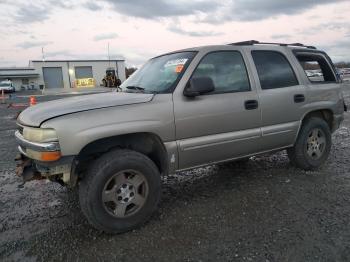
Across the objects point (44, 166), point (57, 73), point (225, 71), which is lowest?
point (44, 166)

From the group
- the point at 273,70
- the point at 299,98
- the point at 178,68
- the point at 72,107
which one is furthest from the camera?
the point at 299,98

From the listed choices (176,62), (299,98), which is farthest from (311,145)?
(176,62)

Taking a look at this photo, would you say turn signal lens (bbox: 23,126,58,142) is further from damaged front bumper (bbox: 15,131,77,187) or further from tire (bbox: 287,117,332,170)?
tire (bbox: 287,117,332,170)

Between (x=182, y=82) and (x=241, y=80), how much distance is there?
910mm

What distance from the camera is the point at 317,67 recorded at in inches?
215

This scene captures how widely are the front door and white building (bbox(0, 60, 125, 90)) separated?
52.7 m

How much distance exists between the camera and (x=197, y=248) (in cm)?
291

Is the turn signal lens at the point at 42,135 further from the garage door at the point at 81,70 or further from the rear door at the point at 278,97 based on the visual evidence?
the garage door at the point at 81,70

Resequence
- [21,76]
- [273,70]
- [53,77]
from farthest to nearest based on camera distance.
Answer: [53,77], [21,76], [273,70]

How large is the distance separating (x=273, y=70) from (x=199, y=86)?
1516mm

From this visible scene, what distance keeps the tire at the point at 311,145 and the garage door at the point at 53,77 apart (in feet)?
183

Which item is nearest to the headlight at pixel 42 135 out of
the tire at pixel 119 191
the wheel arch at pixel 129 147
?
the wheel arch at pixel 129 147

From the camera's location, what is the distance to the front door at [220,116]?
3.59 meters

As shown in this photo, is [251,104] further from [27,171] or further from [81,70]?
[81,70]
